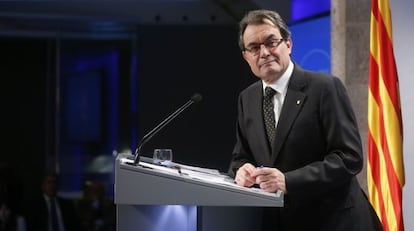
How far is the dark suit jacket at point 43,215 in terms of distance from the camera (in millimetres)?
8000

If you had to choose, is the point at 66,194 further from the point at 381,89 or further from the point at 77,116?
the point at 381,89

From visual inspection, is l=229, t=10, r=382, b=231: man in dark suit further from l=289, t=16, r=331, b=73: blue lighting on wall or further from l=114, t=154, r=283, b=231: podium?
l=289, t=16, r=331, b=73: blue lighting on wall

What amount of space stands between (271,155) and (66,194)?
23.1 feet

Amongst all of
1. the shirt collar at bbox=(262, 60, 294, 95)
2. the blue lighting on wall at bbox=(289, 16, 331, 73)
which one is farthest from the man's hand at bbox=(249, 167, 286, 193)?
the blue lighting on wall at bbox=(289, 16, 331, 73)

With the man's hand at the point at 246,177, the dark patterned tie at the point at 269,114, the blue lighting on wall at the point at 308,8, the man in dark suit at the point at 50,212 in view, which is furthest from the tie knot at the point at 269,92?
the man in dark suit at the point at 50,212

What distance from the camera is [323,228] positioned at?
2207mm

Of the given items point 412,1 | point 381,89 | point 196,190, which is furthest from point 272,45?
point 412,1

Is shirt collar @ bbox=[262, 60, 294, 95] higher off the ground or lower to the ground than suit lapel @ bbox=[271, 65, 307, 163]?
higher

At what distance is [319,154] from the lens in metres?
2.24

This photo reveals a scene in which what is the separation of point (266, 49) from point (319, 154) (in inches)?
14.7

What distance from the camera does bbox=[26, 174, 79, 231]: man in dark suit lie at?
802cm

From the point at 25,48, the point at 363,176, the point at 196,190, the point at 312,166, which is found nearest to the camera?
the point at 196,190

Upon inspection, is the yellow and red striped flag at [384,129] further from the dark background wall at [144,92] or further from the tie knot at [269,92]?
the dark background wall at [144,92]

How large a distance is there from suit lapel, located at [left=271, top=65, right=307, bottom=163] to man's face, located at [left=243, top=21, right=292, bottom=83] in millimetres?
79
